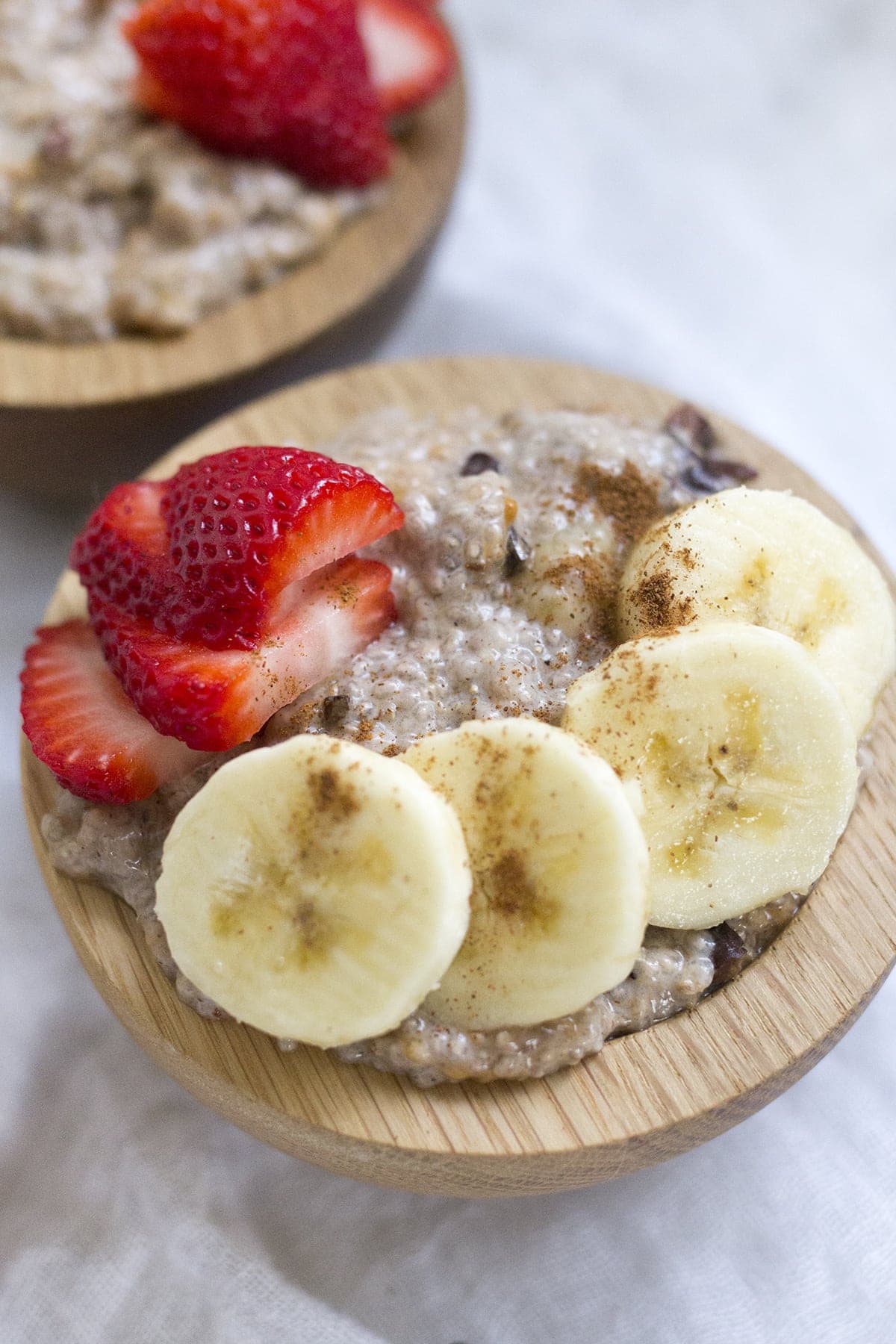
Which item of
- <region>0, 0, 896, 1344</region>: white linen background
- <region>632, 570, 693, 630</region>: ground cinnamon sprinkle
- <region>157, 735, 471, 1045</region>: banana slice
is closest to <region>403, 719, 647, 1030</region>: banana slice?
<region>157, 735, 471, 1045</region>: banana slice

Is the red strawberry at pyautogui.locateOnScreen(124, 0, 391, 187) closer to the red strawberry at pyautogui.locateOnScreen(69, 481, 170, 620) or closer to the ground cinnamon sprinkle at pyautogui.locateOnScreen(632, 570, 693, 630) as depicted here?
the red strawberry at pyautogui.locateOnScreen(69, 481, 170, 620)

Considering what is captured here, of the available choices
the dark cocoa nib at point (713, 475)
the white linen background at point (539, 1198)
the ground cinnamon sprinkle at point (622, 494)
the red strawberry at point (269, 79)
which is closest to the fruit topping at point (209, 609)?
the ground cinnamon sprinkle at point (622, 494)

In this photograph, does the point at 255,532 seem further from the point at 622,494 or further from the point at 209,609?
the point at 622,494

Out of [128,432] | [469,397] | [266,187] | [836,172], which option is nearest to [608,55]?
[836,172]

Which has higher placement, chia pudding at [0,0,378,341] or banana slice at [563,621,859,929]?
banana slice at [563,621,859,929]

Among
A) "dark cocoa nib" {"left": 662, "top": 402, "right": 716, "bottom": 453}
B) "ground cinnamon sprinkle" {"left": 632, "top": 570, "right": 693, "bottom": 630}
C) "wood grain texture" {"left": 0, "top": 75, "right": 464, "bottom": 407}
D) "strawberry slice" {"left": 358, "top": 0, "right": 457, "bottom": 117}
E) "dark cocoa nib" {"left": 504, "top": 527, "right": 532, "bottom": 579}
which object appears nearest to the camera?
"ground cinnamon sprinkle" {"left": 632, "top": 570, "right": 693, "bottom": 630}

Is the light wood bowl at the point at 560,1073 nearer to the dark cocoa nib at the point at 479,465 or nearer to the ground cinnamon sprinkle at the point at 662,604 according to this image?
the ground cinnamon sprinkle at the point at 662,604
